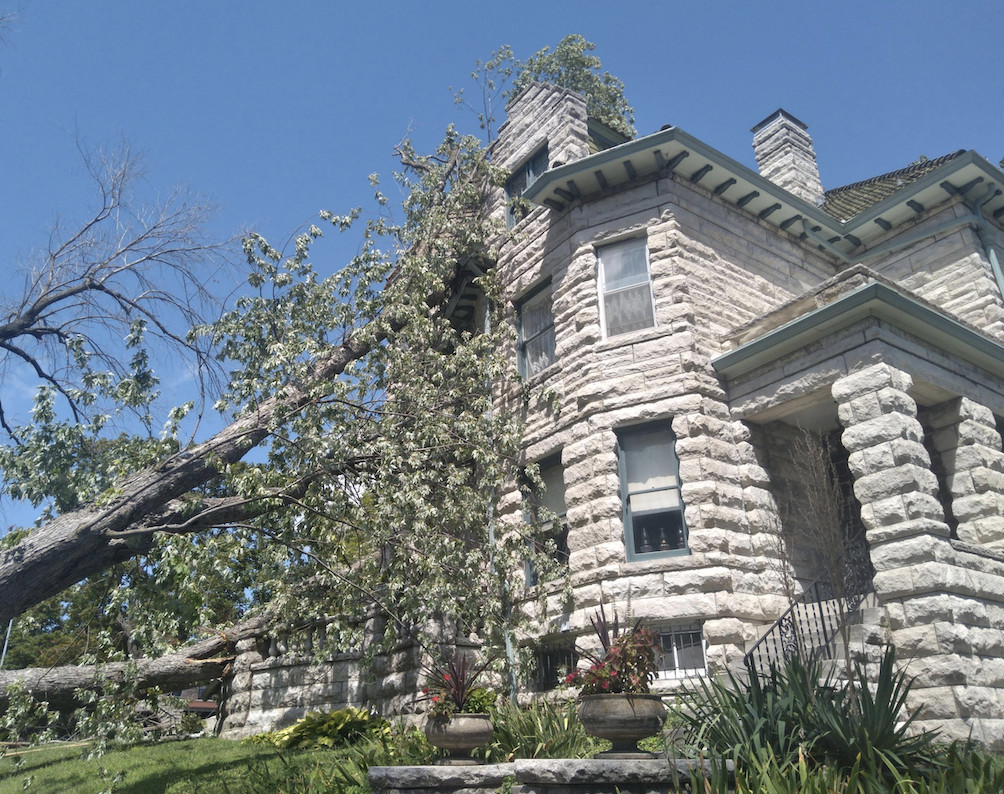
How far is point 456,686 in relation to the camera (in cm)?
779

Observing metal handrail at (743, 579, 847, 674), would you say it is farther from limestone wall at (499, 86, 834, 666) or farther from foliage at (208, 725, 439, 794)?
foliage at (208, 725, 439, 794)

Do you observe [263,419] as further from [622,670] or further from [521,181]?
[521,181]

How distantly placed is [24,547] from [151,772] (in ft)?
11.4

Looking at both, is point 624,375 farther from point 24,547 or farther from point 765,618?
point 24,547

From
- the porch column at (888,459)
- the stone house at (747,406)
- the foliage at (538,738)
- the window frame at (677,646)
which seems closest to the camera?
the foliage at (538,738)

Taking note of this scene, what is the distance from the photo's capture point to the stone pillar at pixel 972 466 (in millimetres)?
9312

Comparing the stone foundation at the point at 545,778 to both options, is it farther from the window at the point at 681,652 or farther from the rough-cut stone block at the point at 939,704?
the rough-cut stone block at the point at 939,704

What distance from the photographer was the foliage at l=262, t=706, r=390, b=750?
394 inches

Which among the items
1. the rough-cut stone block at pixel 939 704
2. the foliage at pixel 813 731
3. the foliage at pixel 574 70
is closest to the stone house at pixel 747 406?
the rough-cut stone block at pixel 939 704

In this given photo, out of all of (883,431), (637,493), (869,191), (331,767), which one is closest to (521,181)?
(637,493)

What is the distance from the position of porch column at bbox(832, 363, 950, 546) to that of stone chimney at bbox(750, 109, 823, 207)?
8.92m

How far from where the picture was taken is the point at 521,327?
13.6 meters

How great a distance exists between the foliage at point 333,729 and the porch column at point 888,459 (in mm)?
6598

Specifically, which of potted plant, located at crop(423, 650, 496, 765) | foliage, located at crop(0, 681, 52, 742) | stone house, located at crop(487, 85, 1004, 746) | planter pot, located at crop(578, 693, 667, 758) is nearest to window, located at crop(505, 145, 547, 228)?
stone house, located at crop(487, 85, 1004, 746)
